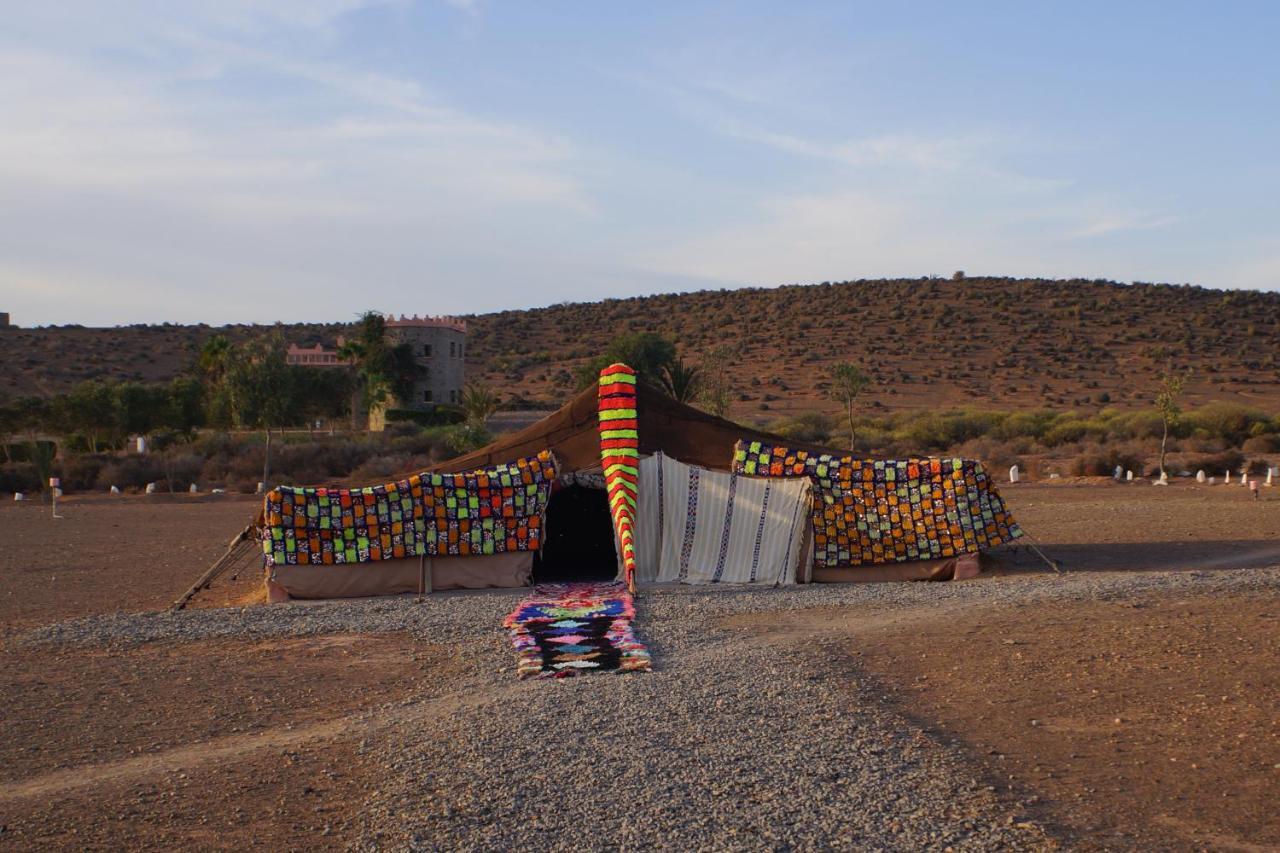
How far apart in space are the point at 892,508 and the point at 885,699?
6.25 meters

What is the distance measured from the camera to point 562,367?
69.1m

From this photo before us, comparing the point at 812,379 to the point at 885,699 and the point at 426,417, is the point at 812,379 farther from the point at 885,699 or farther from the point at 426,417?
the point at 885,699

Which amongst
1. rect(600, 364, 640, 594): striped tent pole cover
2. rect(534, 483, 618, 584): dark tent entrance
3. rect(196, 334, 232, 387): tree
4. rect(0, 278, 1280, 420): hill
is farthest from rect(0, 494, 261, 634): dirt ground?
rect(0, 278, 1280, 420): hill

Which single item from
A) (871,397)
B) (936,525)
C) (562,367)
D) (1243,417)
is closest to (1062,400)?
(871,397)

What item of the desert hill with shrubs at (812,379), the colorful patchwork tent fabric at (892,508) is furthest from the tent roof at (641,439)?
the desert hill with shrubs at (812,379)

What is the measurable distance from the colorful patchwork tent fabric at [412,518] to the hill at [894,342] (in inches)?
1442

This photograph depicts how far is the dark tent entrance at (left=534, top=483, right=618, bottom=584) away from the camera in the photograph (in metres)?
16.6

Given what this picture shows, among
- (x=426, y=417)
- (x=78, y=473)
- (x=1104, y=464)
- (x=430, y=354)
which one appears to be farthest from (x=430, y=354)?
(x=1104, y=464)

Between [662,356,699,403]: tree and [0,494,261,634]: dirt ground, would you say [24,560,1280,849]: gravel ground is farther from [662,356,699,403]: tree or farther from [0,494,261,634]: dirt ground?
[662,356,699,403]: tree

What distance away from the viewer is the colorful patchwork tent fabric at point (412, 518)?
13422 mm

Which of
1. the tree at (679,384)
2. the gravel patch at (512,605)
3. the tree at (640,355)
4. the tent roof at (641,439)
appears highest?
the tree at (640,355)

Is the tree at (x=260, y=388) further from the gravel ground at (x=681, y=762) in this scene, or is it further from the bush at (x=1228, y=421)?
the bush at (x=1228, y=421)

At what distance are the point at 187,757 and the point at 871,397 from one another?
50.2 meters

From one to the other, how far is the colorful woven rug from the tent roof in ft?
5.89
